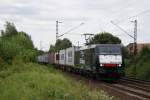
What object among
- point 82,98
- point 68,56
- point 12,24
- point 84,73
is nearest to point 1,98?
point 82,98

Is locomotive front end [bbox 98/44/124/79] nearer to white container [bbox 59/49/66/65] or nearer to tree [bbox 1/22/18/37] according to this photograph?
white container [bbox 59/49/66/65]

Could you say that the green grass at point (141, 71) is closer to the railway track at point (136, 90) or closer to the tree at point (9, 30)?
the railway track at point (136, 90)

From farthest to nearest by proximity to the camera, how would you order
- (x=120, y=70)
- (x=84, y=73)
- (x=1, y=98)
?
(x=84, y=73) < (x=120, y=70) < (x=1, y=98)

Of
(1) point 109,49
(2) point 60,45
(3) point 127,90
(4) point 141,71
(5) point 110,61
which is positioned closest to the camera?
(3) point 127,90

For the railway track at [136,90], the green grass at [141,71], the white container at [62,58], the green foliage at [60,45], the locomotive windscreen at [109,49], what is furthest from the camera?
the green foliage at [60,45]

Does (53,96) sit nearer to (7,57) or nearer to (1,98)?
(1,98)

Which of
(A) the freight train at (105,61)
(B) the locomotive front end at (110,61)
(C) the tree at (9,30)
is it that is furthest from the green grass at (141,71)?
(C) the tree at (9,30)

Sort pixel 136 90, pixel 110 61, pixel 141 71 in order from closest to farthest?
1. pixel 136 90
2. pixel 110 61
3. pixel 141 71

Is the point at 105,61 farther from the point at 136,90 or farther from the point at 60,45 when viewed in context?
the point at 60,45

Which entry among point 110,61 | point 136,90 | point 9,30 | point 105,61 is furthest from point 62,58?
point 136,90

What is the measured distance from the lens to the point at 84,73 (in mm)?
42406

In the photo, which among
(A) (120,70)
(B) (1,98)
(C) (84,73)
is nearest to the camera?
(B) (1,98)

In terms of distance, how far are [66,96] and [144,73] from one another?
27.4 m

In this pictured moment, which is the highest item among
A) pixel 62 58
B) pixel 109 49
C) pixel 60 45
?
pixel 60 45
